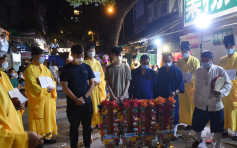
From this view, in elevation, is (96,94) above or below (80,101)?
below

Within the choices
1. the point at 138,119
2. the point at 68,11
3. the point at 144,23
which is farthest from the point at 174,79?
the point at 68,11

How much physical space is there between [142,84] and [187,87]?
170 centimetres

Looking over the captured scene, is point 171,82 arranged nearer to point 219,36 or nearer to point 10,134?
point 219,36

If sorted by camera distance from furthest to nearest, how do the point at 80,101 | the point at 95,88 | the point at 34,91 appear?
the point at 95,88, the point at 34,91, the point at 80,101

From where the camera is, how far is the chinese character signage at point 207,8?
5774mm

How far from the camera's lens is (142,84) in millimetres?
4852

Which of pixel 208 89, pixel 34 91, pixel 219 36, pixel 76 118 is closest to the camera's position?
pixel 76 118

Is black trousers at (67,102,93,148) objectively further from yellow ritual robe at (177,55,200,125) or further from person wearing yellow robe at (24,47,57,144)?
yellow ritual robe at (177,55,200,125)

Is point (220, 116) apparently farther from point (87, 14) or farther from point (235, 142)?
point (87, 14)

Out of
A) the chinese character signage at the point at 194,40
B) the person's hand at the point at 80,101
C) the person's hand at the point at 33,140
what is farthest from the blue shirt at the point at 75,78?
the chinese character signage at the point at 194,40

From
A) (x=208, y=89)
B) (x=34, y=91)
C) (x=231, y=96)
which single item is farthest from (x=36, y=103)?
(x=231, y=96)

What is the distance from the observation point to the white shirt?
4.03 meters

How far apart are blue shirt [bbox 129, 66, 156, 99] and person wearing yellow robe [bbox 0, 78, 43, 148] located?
137 inches

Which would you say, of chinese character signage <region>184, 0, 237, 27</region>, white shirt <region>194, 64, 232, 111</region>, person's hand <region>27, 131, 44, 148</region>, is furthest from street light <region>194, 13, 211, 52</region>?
person's hand <region>27, 131, 44, 148</region>
